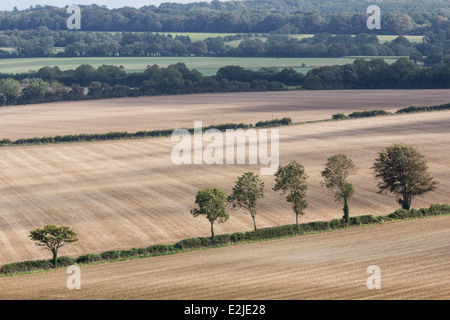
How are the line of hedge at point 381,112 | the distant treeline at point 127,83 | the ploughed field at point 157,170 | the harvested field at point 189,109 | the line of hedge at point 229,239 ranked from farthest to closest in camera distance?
the distant treeline at point 127,83
the line of hedge at point 381,112
the harvested field at point 189,109
the ploughed field at point 157,170
the line of hedge at point 229,239

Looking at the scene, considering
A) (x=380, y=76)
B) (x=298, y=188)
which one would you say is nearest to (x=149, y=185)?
(x=298, y=188)

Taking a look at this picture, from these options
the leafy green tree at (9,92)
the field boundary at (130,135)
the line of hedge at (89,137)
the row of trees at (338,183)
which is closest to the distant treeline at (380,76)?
the field boundary at (130,135)

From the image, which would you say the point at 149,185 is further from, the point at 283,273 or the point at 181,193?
the point at 283,273

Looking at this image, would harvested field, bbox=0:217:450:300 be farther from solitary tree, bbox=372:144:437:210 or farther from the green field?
the green field

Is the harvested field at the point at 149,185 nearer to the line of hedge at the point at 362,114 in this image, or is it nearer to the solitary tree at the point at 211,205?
the solitary tree at the point at 211,205

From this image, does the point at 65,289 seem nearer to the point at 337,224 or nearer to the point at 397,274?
the point at 397,274
